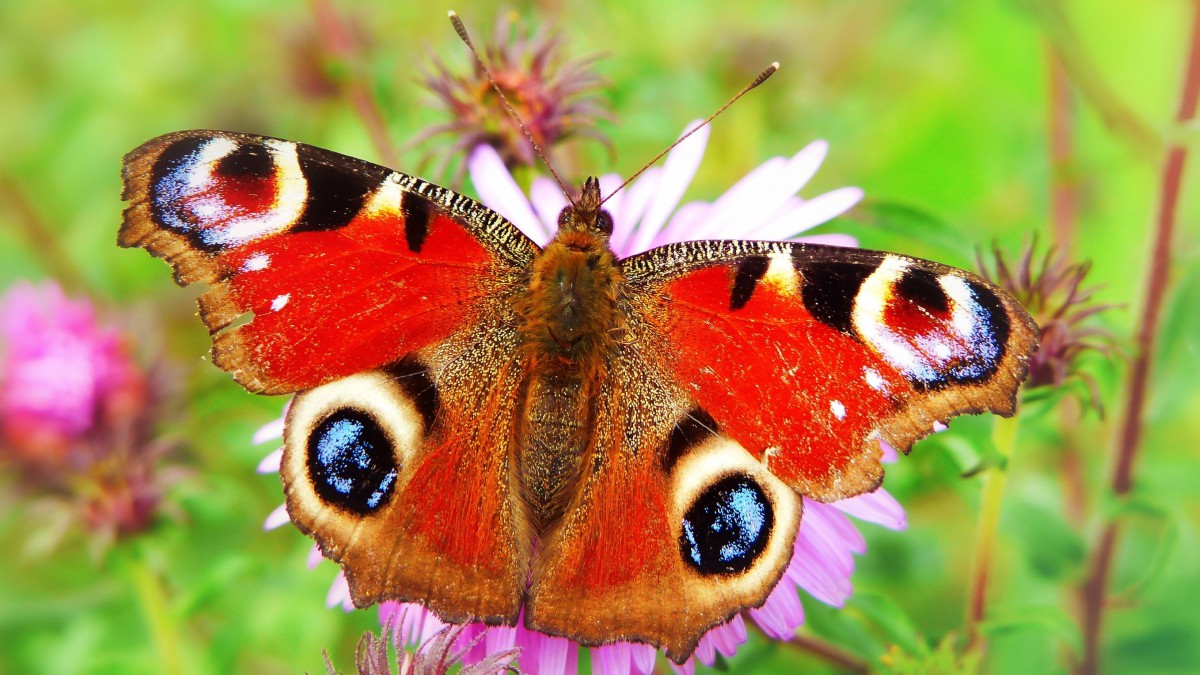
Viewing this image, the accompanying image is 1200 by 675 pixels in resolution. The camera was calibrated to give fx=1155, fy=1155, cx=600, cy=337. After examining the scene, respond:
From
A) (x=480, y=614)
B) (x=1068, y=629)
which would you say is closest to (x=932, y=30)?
(x=1068, y=629)

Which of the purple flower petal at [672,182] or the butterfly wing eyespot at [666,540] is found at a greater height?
the purple flower petal at [672,182]

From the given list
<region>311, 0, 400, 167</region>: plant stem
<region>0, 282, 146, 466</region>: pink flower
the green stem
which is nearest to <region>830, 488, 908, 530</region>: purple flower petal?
<region>311, 0, 400, 167</region>: plant stem

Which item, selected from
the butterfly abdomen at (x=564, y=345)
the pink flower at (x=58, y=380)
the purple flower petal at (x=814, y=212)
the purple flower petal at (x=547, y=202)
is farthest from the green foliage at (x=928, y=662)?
the pink flower at (x=58, y=380)

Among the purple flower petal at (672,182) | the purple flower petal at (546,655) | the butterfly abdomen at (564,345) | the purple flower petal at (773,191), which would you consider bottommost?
the purple flower petal at (546,655)

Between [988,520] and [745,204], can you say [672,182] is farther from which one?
[988,520]

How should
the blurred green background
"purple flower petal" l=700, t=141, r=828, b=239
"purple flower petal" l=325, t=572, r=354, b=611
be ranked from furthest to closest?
1. the blurred green background
2. "purple flower petal" l=700, t=141, r=828, b=239
3. "purple flower petal" l=325, t=572, r=354, b=611

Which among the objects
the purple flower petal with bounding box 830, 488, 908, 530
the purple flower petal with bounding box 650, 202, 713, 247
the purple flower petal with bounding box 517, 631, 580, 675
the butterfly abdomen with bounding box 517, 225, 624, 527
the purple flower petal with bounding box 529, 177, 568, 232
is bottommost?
the purple flower petal with bounding box 517, 631, 580, 675

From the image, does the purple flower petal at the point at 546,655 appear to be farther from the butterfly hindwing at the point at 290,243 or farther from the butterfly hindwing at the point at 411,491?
the butterfly hindwing at the point at 290,243

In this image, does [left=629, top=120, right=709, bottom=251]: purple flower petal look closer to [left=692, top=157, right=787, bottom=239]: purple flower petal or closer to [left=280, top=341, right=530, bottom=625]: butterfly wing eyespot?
[left=692, top=157, right=787, bottom=239]: purple flower petal
